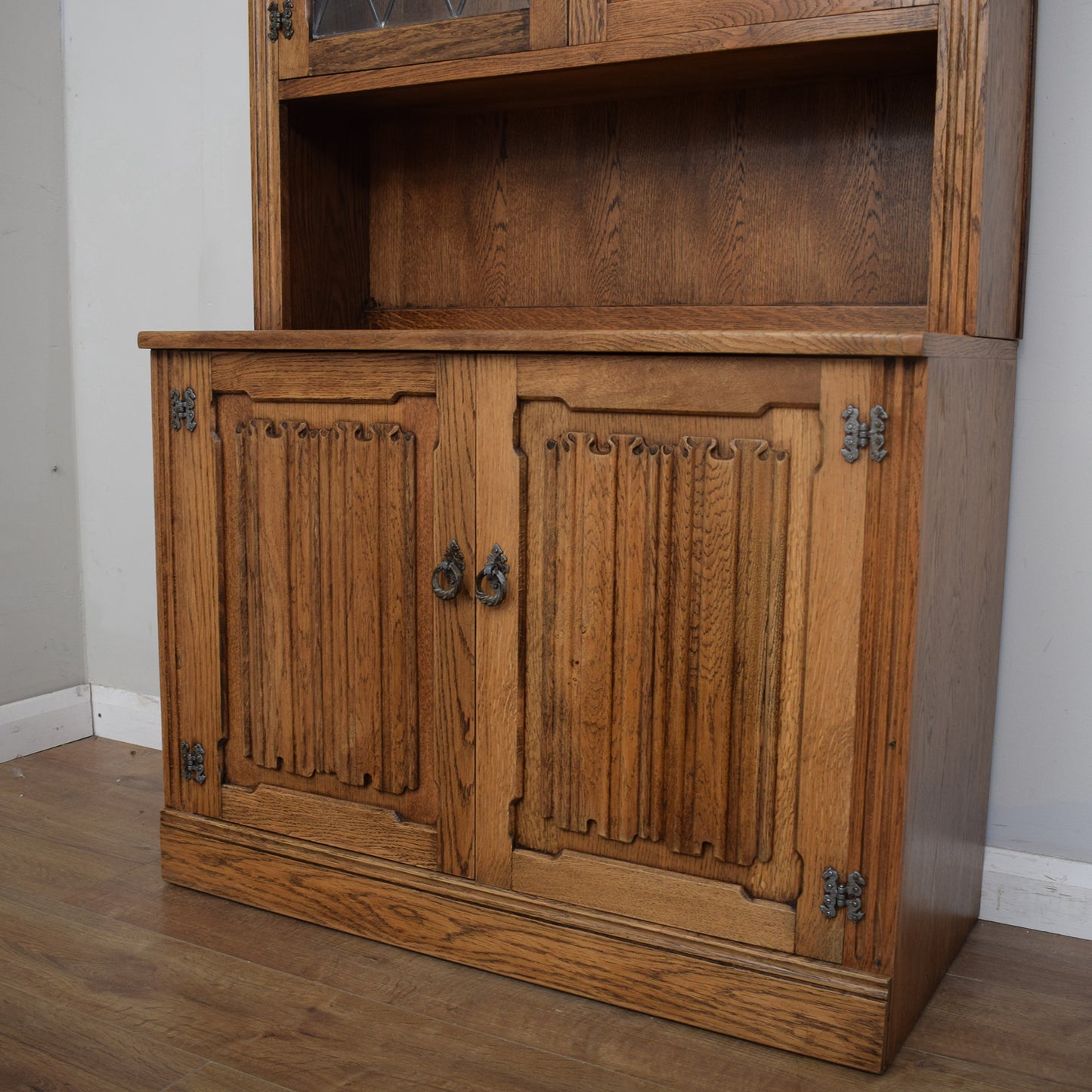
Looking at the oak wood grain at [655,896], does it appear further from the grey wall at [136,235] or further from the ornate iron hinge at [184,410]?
the grey wall at [136,235]

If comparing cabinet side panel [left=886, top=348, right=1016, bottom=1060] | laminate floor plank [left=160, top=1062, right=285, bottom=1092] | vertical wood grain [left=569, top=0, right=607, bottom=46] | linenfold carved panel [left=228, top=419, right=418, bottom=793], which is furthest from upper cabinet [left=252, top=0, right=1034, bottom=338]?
laminate floor plank [left=160, top=1062, right=285, bottom=1092]

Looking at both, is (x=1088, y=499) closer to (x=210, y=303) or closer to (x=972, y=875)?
(x=972, y=875)

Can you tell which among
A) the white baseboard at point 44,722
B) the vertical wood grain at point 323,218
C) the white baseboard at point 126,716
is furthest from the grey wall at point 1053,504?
the white baseboard at point 44,722

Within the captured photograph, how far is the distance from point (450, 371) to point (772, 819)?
78cm

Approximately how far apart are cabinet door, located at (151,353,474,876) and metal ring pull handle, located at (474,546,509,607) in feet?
0.18

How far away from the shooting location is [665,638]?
60.5 inches

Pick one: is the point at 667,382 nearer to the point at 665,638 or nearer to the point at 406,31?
the point at 665,638

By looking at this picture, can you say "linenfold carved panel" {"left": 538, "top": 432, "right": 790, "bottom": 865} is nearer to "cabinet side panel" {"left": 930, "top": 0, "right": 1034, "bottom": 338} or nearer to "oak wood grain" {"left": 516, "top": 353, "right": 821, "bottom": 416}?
"oak wood grain" {"left": 516, "top": 353, "right": 821, "bottom": 416}

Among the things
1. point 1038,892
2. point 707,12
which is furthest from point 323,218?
point 1038,892

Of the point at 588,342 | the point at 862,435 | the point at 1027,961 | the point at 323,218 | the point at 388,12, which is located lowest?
the point at 1027,961

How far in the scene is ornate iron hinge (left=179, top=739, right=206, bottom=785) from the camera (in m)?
1.95

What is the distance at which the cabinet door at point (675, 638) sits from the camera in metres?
1.43

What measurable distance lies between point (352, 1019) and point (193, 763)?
0.60m

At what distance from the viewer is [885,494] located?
4.52 ft
